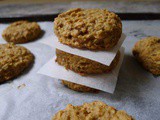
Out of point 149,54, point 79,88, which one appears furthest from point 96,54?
point 149,54

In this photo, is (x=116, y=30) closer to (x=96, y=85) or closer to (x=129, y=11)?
(x=96, y=85)

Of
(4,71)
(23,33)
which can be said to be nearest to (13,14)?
(23,33)

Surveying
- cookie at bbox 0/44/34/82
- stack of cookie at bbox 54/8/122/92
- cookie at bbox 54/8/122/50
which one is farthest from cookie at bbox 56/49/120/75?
cookie at bbox 0/44/34/82

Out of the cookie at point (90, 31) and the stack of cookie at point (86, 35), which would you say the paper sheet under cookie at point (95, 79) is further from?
the cookie at point (90, 31)

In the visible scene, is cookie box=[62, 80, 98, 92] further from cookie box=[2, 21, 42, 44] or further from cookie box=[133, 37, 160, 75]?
cookie box=[2, 21, 42, 44]

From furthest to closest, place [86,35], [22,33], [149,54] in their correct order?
[22,33] < [149,54] < [86,35]

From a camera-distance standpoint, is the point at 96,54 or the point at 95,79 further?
the point at 95,79

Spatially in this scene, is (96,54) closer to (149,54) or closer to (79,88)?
(79,88)
